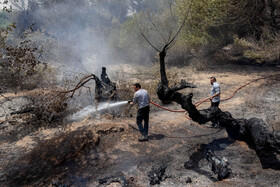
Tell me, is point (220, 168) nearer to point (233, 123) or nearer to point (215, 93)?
point (233, 123)

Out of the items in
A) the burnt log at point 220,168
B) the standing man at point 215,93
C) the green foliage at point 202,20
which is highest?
the green foliage at point 202,20

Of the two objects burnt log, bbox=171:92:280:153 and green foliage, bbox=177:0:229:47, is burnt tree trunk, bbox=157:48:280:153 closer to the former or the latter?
burnt log, bbox=171:92:280:153

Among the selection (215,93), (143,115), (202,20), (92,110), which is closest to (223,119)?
(215,93)

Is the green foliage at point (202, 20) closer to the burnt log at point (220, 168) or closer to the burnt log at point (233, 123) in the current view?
the burnt log at point (233, 123)

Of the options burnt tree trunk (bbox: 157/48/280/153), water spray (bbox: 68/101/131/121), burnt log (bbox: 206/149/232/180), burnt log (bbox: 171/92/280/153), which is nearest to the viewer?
burnt log (bbox: 206/149/232/180)

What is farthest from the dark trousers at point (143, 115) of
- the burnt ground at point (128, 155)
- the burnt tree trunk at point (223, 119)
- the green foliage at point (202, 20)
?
the green foliage at point (202, 20)

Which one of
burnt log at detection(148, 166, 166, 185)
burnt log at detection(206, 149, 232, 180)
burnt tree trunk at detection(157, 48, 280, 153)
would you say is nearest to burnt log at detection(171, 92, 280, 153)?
burnt tree trunk at detection(157, 48, 280, 153)

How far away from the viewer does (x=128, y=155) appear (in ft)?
16.8

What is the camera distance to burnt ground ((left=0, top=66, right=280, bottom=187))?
4164 millimetres

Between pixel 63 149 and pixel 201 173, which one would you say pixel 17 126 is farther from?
pixel 201 173

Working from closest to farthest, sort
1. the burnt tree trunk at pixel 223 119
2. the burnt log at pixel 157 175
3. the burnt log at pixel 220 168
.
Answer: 1. the burnt log at pixel 220 168
2. the burnt log at pixel 157 175
3. the burnt tree trunk at pixel 223 119

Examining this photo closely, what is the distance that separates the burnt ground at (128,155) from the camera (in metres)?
4.16

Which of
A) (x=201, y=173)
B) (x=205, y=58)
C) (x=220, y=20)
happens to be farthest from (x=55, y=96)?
(x=205, y=58)

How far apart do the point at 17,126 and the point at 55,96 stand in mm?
2036
